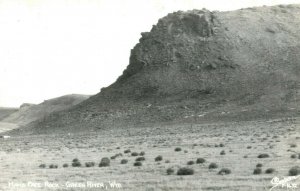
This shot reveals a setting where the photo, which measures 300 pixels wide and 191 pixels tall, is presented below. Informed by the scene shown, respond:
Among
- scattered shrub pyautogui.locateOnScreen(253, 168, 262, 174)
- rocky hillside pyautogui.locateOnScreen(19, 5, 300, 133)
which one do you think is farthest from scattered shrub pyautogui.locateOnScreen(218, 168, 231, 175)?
rocky hillside pyautogui.locateOnScreen(19, 5, 300, 133)

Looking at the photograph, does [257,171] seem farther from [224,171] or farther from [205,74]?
[205,74]

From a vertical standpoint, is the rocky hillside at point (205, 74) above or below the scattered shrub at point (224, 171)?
above

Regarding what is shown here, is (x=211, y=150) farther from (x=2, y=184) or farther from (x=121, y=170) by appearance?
(x=2, y=184)

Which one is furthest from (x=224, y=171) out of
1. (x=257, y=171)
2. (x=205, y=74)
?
(x=205, y=74)

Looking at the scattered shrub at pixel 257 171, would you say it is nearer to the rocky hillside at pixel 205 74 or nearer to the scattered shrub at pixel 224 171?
the scattered shrub at pixel 224 171

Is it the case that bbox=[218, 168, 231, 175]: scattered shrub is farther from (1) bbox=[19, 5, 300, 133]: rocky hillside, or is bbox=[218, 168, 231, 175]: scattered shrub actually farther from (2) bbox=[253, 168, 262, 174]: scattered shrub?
(1) bbox=[19, 5, 300, 133]: rocky hillside

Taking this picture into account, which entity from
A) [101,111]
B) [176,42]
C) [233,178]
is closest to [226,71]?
[176,42]

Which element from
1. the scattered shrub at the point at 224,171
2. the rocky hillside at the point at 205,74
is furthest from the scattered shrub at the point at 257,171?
the rocky hillside at the point at 205,74

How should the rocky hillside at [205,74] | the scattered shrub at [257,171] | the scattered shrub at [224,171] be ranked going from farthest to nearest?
the rocky hillside at [205,74] < the scattered shrub at [224,171] < the scattered shrub at [257,171]
